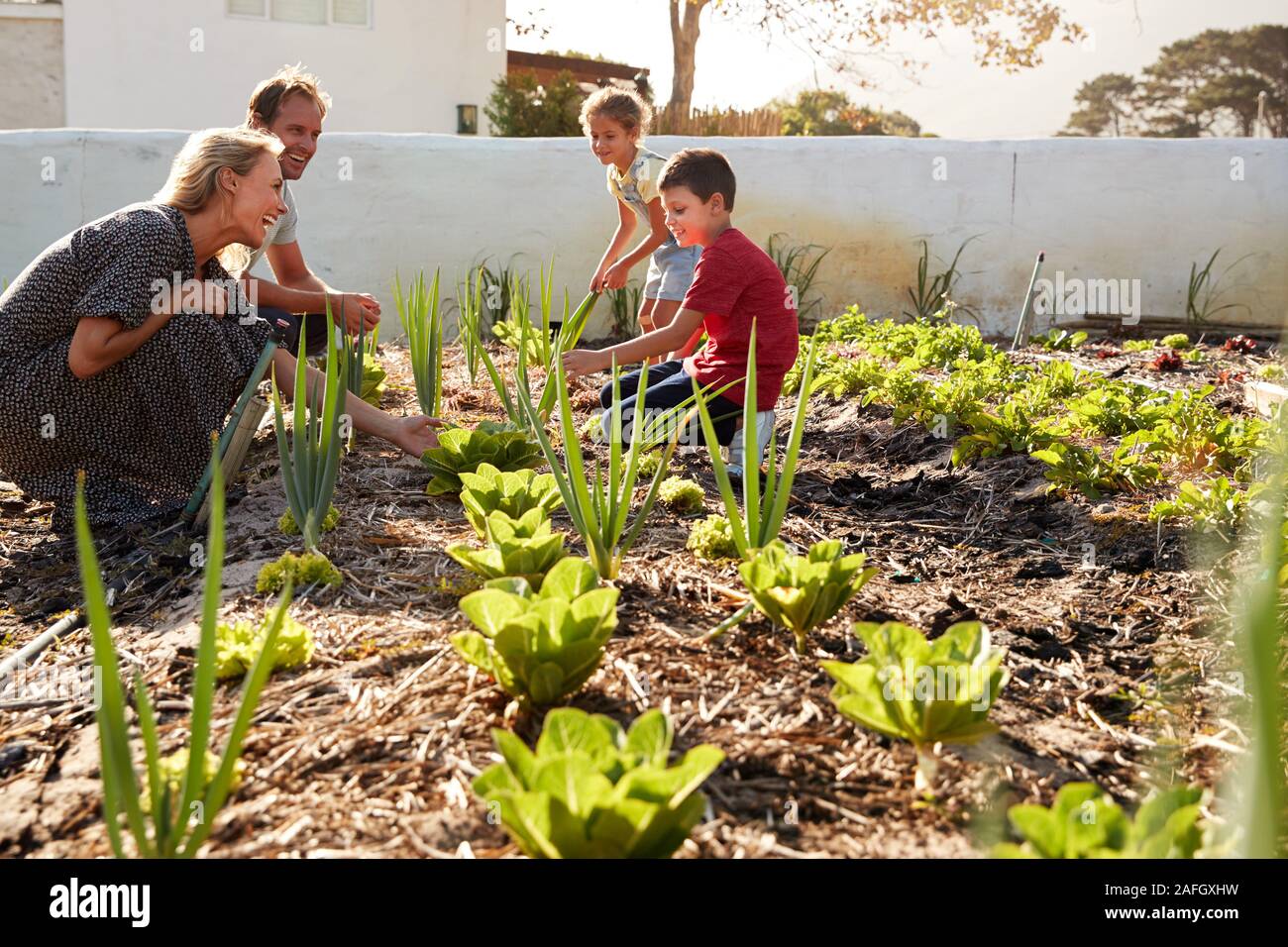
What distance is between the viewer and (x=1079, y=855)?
1023 mm

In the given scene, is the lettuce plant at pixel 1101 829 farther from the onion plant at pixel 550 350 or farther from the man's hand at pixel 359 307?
the man's hand at pixel 359 307

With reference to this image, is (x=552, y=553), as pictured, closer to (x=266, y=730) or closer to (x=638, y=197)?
(x=266, y=730)

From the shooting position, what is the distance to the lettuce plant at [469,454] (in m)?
2.58

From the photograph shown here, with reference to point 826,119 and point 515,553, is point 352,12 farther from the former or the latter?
point 515,553

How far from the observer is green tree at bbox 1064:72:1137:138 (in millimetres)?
46031

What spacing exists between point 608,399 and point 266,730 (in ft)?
7.02

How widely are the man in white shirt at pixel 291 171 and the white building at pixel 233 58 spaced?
803 cm

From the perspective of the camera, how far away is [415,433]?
2824mm

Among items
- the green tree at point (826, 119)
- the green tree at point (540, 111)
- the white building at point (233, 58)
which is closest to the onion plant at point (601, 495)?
the green tree at point (540, 111)

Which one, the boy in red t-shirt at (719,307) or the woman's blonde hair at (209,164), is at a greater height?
the woman's blonde hair at (209,164)

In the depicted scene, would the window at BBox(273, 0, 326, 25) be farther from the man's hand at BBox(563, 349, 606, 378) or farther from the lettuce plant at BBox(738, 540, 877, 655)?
the lettuce plant at BBox(738, 540, 877, 655)

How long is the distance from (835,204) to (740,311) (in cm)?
383

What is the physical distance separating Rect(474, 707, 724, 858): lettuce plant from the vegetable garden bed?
0.14m
